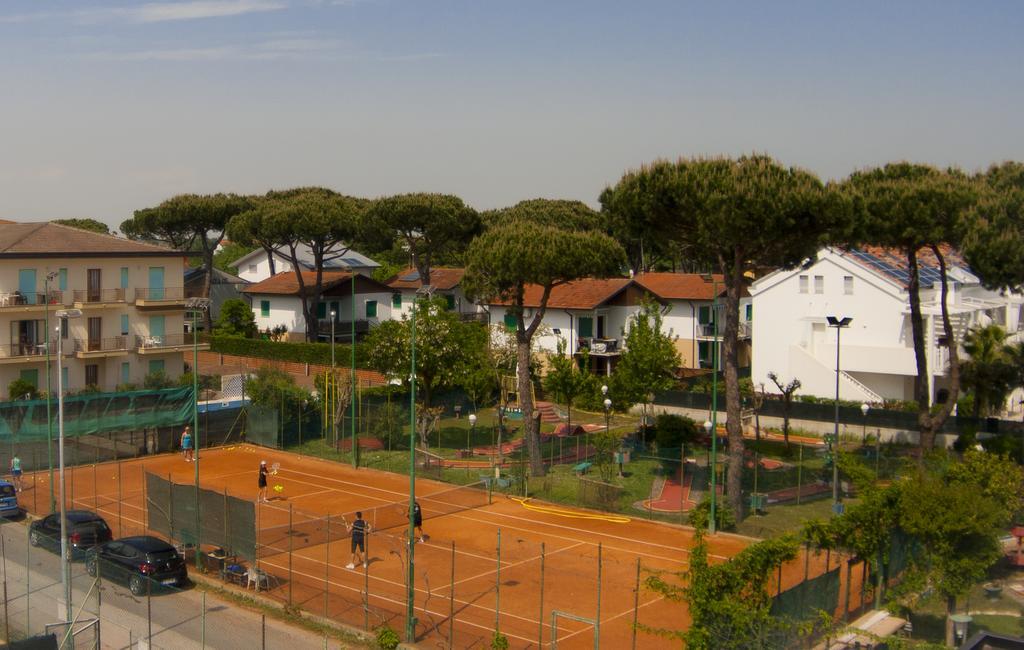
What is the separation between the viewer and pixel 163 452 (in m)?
41.2

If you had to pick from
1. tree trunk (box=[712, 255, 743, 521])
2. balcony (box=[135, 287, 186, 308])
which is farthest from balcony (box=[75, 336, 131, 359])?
tree trunk (box=[712, 255, 743, 521])

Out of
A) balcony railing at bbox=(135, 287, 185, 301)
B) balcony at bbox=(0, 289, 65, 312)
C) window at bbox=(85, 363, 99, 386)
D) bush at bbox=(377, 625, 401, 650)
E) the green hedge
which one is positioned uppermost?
balcony railing at bbox=(135, 287, 185, 301)

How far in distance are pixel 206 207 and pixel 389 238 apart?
48.1 feet

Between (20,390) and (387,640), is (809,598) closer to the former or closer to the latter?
(387,640)

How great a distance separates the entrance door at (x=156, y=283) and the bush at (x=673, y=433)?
26.0 metres

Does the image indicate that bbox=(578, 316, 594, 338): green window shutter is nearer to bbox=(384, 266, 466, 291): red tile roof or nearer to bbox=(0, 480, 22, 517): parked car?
bbox=(384, 266, 466, 291): red tile roof

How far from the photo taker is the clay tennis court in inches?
821

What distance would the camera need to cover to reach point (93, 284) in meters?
47.4

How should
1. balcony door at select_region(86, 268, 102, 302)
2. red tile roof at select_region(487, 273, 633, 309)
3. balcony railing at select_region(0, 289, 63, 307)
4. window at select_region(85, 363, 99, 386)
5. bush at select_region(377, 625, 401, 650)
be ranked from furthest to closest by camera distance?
1. red tile roof at select_region(487, 273, 633, 309)
2. window at select_region(85, 363, 99, 386)
3. balcony door at select_region(86, 268, 102, 302)
4. balcony railing at select_region(0, 289, 63, 307)
5. bush at select_region(377, 625, 401, 650)

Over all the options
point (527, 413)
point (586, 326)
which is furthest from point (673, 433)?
point (586, 326)

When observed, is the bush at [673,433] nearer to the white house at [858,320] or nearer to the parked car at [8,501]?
the white house at [858,320]

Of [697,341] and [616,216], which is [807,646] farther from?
[697,341]

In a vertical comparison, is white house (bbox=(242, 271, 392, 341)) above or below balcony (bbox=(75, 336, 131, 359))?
above

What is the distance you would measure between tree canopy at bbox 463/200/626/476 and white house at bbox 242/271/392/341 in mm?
31501
